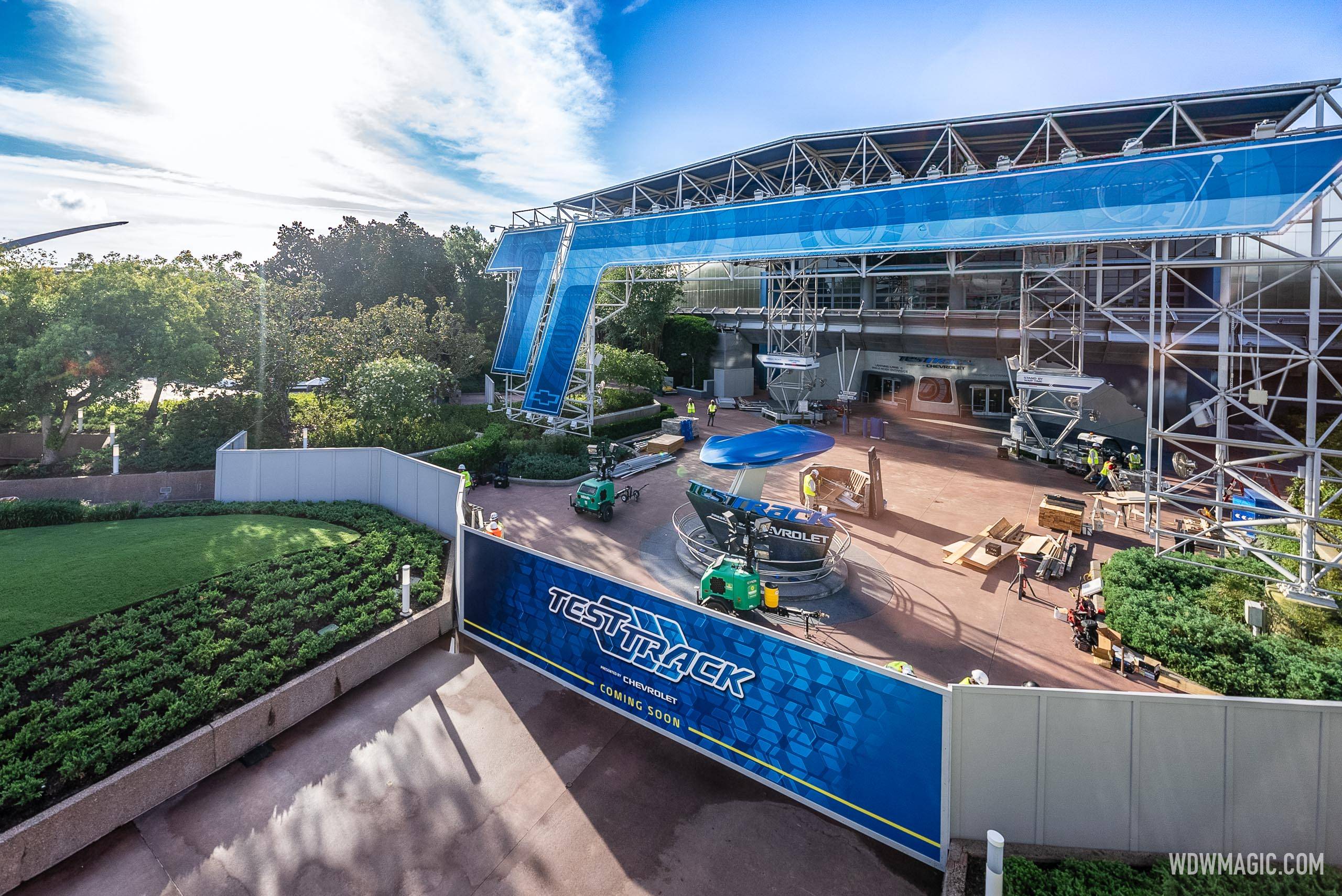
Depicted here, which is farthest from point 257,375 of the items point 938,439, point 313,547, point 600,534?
point 938,439

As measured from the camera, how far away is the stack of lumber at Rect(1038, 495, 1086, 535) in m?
15.6

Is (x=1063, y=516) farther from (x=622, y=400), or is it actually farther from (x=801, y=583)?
(x=622, y=400)

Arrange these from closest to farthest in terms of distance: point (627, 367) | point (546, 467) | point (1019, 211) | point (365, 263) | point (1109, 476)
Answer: point (1019, 211) < point (1109, 476) < point (546, 467) < point (627, 367) < point (365, 263)

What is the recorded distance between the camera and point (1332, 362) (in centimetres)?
2103

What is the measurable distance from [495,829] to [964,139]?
26898 millimetres

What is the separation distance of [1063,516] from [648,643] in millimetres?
12281

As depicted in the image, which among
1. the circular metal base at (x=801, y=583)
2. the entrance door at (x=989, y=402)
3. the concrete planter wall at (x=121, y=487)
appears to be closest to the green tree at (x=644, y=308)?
the entrance door at (x=989, y=402)

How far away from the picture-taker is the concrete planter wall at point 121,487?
19156 mm

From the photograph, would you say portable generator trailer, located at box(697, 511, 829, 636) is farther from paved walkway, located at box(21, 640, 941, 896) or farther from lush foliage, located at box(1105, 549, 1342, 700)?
lush foliage, located at box(1105, 549, 1342, 700)

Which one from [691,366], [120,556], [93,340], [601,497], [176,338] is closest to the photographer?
Result: [120,556]

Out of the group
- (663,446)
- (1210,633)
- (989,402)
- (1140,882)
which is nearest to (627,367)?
(663,446)

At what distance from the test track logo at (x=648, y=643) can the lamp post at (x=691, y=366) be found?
35.2 m

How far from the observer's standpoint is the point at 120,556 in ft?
43.1

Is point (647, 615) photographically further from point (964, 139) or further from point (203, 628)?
point (964, 139)
